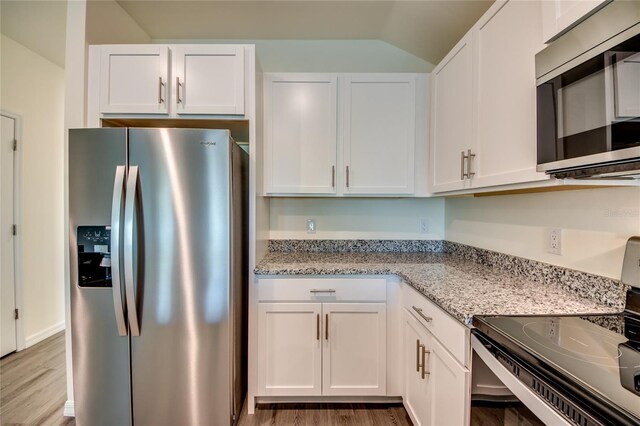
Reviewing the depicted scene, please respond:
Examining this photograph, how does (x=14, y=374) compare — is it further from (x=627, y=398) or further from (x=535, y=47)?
(x=535, y=47)

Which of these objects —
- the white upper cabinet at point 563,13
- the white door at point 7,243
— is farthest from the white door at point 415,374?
the white door at point 7,243

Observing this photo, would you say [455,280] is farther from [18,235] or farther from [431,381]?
[18,235]

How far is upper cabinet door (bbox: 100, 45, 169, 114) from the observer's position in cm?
171

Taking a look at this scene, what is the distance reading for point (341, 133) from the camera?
2.02m

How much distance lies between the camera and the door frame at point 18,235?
8.19 feet

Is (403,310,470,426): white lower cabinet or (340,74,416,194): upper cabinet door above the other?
(340,74,416,194): upper cabinet door

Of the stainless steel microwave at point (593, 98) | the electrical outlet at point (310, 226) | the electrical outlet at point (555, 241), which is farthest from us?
the electrical outlet at point (310, 226)

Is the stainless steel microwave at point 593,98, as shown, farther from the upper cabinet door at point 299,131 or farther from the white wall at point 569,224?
the upper cabinet door at point 299,131

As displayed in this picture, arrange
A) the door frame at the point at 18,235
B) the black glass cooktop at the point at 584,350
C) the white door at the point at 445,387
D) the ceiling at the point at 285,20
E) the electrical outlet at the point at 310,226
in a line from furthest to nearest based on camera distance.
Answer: the door frame at the point at 18,235
the electrical outlet at the point at 310,226
the ceiling at the point at 285,20
the white door at the point at 445,387
the black glass cooktop at the point at 584,350

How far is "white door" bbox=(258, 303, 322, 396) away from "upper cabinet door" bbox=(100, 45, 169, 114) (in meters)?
1.38

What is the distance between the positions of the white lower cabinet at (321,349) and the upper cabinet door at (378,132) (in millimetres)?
840

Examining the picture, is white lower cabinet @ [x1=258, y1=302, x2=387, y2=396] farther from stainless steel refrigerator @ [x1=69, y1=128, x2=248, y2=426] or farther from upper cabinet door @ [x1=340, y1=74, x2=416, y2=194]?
upper cabinet door @ [x1=340, y1=74, x2=416, y2=194]

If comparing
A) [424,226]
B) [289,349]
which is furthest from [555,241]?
[289,349]

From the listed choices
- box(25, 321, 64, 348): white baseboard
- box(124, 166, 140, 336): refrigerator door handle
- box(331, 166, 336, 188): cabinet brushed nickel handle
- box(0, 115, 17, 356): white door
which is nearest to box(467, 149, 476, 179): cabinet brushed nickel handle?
box(331, 166, 336, 188): cabinet brushed nickel handle
